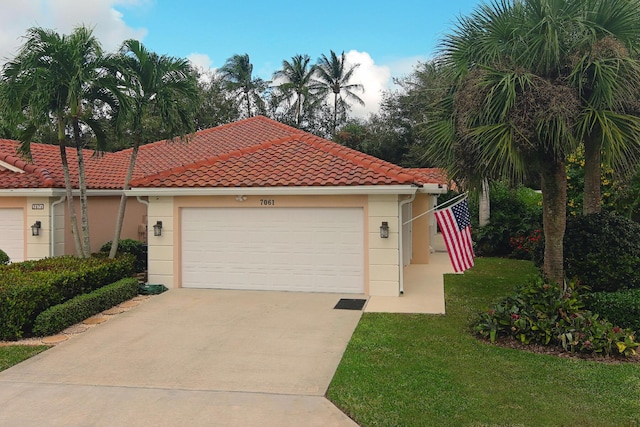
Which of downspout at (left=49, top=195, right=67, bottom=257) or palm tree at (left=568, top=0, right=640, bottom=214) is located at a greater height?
palm tree at (left=568, top=0, right=640, bottom=214)

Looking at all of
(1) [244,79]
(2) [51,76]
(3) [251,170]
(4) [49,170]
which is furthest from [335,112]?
(2) [51,76]

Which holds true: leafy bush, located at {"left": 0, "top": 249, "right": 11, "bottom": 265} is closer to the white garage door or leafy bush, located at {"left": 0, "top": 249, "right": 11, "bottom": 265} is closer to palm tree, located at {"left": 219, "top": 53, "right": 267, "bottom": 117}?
the white garage door

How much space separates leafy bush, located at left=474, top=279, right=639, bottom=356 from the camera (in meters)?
7.07

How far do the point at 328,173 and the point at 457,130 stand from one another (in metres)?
3.86

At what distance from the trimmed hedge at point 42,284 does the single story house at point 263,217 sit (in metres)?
1.64

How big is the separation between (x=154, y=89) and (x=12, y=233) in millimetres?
5999

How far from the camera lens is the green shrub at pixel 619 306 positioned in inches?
306

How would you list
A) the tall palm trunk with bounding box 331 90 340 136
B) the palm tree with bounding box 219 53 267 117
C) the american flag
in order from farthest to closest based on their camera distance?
the tall palm trunk with bounding box 331 90 340 136 < the palm tree with bounding box 219 53 267 117 < the american flag

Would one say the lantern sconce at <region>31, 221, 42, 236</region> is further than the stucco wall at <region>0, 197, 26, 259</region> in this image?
No

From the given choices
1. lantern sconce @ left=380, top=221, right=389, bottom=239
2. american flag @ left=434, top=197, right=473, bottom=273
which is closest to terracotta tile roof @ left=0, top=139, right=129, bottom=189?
Answer: lantern sconce @ left=380, top=221, right=389, bottom=239

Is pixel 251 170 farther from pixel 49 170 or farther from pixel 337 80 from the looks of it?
pixel 337 80

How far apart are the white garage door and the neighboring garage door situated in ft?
16.1

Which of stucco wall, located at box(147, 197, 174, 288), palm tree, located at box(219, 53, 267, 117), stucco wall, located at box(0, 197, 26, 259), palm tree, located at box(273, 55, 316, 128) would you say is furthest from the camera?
palm tree, located at box(273, 55, 316, 128)

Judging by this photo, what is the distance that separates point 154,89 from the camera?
1190 cm
